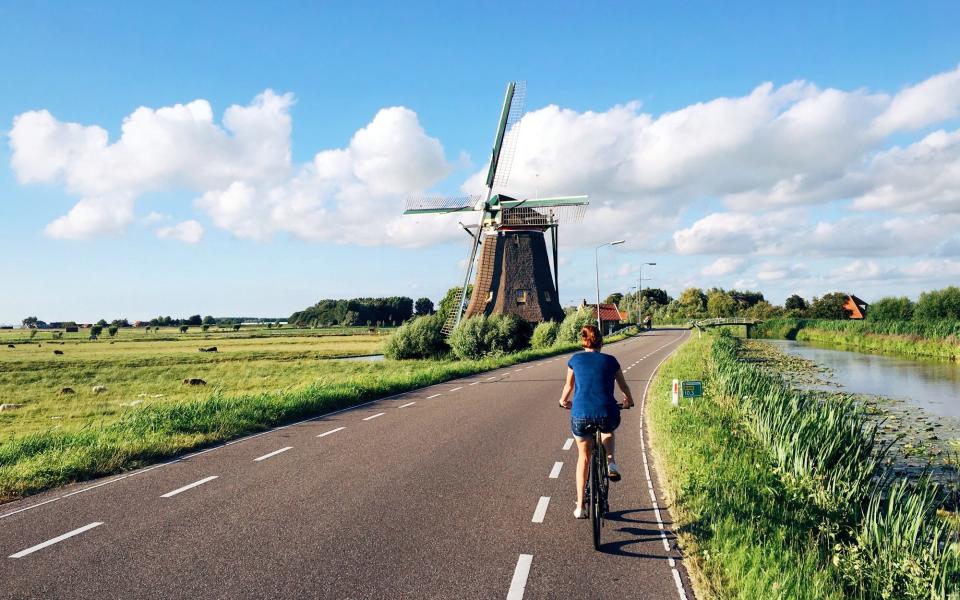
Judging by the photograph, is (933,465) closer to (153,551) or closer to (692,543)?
(692,543)

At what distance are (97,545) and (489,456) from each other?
17.0ft

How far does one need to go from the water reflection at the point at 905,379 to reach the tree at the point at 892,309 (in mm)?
38481

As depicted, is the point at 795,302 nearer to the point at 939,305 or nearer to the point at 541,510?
the point at 939,305

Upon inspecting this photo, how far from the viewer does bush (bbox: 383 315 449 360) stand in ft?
157

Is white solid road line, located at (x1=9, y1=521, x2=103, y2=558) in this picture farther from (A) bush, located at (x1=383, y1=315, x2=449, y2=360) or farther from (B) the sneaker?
(A) bush, located at (x1=383, y1=315, x2=449, y2=360)

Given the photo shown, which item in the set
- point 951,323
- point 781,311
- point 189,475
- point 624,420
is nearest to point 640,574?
point 189,475

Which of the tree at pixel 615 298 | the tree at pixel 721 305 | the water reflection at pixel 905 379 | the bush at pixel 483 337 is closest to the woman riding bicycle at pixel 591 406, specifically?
the water reflection at pixel 905 379

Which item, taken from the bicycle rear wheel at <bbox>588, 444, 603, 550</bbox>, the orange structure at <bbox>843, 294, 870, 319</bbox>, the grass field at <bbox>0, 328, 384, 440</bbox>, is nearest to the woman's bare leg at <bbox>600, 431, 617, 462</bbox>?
the bicycle rear wheel at <bbox>588, 444, 603, 550</bbox>

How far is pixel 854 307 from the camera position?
319 ft

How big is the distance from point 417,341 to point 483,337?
19.5 ft

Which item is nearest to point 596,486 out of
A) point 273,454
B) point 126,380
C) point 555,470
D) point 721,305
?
point 555,470

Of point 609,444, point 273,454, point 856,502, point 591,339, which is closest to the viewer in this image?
point 609,444

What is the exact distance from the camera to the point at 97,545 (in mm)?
5801

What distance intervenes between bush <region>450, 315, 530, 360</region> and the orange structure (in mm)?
71602
